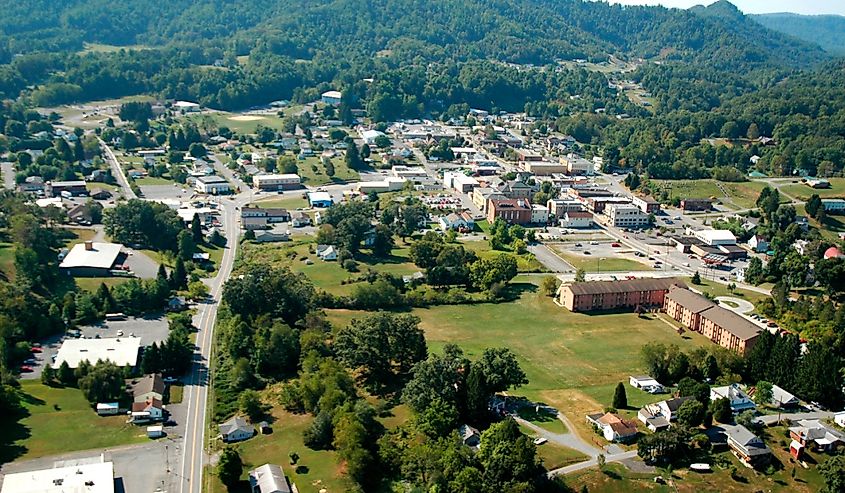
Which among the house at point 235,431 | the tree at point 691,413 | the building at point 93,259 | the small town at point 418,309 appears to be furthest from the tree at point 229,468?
the building at point 93,259

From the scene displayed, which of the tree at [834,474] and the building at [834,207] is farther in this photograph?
the building at [834,207]

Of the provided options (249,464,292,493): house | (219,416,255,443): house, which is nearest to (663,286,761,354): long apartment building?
(249,464,292,493): house

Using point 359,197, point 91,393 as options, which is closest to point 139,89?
point 359,197

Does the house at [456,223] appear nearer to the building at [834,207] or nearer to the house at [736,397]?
the building at [834,207]

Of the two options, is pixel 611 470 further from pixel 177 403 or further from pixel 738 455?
pixel 177 403

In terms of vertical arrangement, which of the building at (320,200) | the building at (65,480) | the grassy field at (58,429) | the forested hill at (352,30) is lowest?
the grassy field at (58,429)

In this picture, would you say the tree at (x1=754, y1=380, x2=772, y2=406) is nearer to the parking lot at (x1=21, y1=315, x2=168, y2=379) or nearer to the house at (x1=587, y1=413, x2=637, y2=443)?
the house at (x1=587, y1=413, x2=637, y2=443)

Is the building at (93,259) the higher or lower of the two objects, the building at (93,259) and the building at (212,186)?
the lower

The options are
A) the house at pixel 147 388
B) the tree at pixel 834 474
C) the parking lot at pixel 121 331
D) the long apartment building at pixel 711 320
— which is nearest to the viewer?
the tree at pixel 834 474
